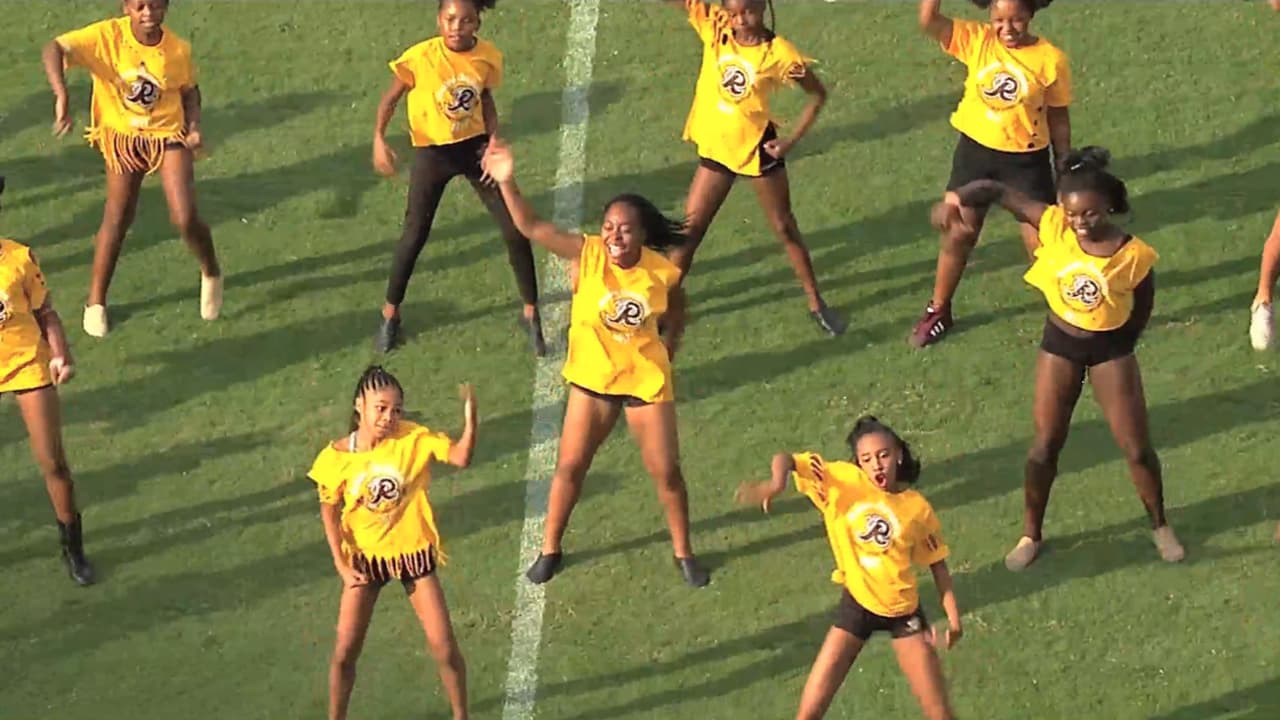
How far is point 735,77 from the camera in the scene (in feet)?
40.5

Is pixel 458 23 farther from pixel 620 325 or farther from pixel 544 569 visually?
pixel 544 569

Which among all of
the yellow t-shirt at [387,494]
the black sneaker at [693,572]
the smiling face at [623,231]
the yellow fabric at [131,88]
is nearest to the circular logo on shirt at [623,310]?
the smiling face at [623,231]

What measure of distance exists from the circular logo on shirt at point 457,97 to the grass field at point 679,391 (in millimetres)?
1313

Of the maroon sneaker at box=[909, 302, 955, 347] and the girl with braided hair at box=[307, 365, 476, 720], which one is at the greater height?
the girl with braided hair at box=[307, 365, 476, 720]

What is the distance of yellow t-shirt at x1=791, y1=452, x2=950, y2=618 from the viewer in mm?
10281

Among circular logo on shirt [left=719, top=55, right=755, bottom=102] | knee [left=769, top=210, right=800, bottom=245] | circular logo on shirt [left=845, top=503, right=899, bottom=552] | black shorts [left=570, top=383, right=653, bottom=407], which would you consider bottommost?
knee [left=769, top=210, right=800, bottom=245]

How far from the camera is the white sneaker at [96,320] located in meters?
13.2

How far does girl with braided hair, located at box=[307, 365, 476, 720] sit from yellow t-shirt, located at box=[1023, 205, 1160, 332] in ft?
8.57

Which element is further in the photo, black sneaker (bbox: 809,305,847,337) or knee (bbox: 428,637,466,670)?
black sneaker (bbox: 809,305,847,337)

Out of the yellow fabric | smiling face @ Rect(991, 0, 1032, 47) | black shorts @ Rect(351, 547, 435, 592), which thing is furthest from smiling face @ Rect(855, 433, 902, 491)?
the yellow fabric

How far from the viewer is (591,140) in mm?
14344

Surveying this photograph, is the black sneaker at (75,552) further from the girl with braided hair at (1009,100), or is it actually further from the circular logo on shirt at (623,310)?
the girl with braided hair at (1009,100)

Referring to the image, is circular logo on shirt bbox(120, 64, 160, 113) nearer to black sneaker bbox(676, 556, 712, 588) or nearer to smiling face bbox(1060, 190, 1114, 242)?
black sneaker bbox(676, 556, 712, 588)

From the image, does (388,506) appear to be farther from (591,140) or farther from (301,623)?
(591,140)
